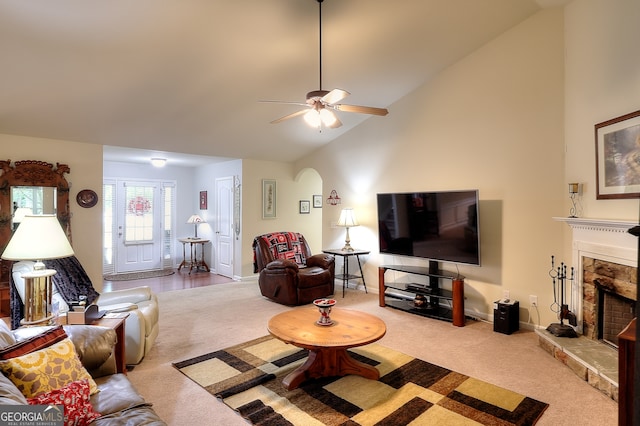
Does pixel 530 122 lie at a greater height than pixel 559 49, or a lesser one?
lesser

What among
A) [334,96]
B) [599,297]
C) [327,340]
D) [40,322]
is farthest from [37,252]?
[599,297]

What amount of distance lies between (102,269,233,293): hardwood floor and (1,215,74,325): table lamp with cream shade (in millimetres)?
3518

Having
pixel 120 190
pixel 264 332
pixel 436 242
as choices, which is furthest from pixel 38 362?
pixel 120 190

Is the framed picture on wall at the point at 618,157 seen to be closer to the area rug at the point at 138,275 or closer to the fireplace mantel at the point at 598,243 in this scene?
the fireplace mantel at the point at 598,243

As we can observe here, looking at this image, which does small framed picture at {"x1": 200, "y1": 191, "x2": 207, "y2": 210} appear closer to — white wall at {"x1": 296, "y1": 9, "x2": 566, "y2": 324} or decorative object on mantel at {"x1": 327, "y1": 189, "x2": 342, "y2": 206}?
decorative object on mantel at {"x1": 327, "y1": 189, "x2": 342, "y2": 206}

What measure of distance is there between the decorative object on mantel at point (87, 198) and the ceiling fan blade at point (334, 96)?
3987 millimetres

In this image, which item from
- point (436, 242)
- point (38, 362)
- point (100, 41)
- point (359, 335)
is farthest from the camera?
point (436, 242)

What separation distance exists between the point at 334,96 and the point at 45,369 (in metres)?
2.55

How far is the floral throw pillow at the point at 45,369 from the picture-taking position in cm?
164

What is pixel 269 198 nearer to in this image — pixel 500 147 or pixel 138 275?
pixel 138 275

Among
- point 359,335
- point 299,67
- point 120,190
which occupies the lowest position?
point 359,335

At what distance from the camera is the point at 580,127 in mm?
3531

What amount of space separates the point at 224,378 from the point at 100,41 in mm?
3138

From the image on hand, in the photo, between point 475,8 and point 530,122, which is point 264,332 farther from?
point 475,8
